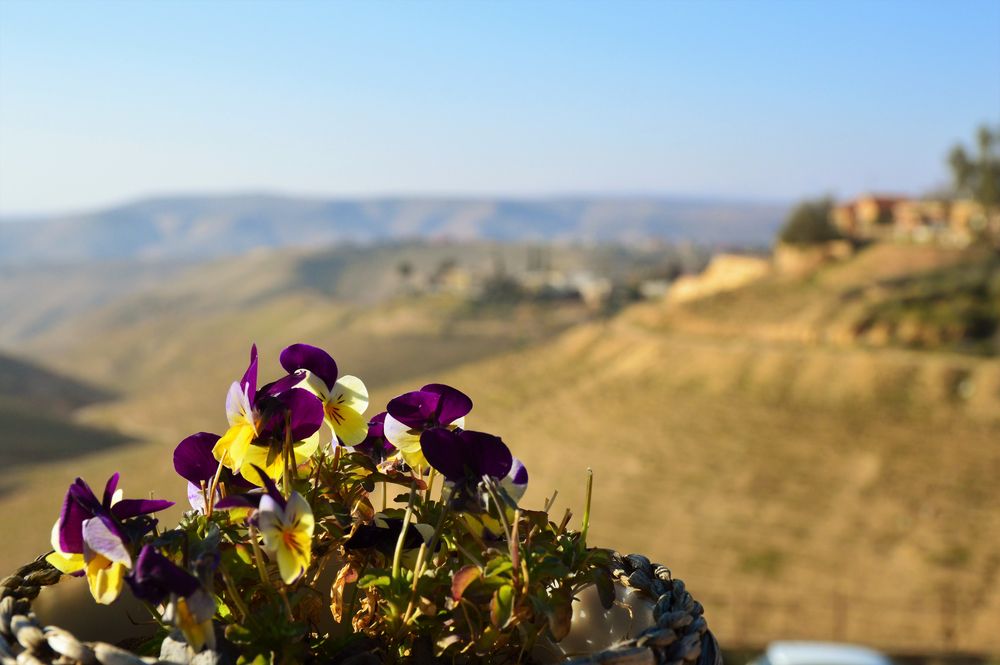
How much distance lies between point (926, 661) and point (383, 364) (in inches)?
1668

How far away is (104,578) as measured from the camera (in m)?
1.04

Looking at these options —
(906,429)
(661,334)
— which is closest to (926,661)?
(906,429)

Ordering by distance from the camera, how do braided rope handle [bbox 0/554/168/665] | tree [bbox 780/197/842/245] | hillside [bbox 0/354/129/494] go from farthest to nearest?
1. tree [bbox 780/197/842/245]
2. hillside [bbox 0/354/129/494]
3. braided rope handle [bbox 0/554/168/665]

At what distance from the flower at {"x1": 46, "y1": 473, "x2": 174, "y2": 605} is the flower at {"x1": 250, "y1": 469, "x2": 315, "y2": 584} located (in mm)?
142

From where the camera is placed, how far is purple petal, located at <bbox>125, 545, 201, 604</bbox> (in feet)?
3.09

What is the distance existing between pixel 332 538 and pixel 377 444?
0.60 feet

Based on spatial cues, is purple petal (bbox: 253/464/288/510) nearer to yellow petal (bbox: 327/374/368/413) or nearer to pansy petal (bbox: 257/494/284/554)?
pansy petal (bbox: 257/494/284/554)

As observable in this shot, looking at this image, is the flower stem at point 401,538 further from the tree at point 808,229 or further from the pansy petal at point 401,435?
the tree at point 808,229

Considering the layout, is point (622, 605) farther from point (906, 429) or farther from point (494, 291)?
point (494, 291)

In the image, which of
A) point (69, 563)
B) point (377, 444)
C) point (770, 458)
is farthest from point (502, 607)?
point (770, 458)

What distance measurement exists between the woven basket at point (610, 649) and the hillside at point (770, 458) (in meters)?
12.3

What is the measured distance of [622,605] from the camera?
3.94 feet

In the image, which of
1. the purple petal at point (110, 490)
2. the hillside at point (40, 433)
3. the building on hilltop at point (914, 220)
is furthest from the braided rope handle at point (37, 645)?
the building on hilltop at point (914, 220)

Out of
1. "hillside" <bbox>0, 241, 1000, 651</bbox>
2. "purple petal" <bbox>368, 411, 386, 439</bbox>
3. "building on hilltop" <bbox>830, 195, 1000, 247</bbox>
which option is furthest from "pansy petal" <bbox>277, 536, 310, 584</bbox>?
"building on hilltop" <bbox>830, 195, 1000, 247</bbox>
